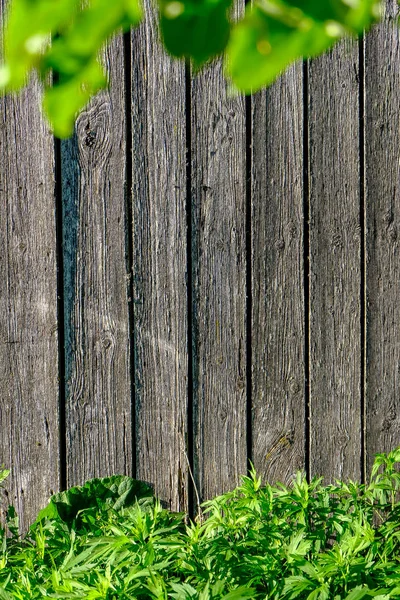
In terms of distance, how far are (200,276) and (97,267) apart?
1.19 ft

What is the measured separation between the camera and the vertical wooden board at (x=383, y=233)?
2.72 metres

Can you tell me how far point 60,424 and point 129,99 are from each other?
116 centimetres

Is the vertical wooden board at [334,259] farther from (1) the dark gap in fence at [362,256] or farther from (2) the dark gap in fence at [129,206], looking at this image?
(2) the dark gap in fence at [129,206]

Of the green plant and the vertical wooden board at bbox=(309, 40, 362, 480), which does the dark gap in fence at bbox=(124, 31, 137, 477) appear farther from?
the green plant

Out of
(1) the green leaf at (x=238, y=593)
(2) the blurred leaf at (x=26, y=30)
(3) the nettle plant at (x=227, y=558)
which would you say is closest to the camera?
(2) the blurred leaf at (x=26, y=30)

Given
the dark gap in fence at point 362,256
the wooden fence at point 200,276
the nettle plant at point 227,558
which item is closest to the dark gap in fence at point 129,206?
the wooden fence at point 200,276

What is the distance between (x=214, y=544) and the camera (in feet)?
6.45

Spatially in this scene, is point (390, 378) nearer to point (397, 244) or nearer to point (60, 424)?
point (397, 244)

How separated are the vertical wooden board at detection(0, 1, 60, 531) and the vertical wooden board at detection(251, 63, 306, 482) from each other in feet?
2.34

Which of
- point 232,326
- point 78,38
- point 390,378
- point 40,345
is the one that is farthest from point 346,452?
point 78,38

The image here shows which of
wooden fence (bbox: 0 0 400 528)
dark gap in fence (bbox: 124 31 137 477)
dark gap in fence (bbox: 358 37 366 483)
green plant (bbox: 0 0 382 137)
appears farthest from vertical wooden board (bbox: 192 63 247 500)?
green plant (bbox: 0 0 382 137)

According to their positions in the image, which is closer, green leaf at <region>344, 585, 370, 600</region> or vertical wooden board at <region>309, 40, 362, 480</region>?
green leaf at <region>344, 585, 370, 600</region>

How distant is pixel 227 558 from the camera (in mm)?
1916

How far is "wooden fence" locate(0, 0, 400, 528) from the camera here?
263 centimetres
